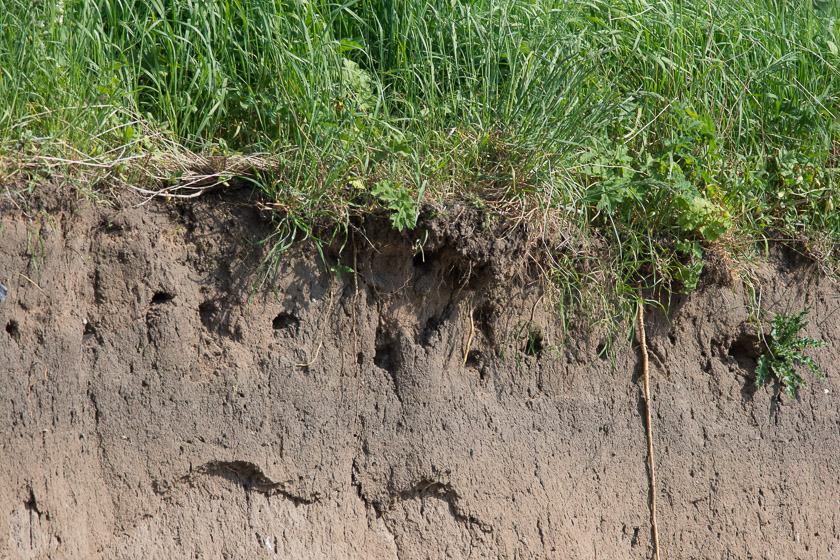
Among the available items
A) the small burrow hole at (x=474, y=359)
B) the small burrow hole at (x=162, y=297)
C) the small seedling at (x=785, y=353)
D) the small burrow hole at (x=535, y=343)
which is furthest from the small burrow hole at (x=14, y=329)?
the small seedling at (x=785, y=353)

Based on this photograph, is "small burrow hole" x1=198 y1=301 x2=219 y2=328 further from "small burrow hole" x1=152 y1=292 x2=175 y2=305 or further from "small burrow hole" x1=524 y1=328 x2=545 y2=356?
"small burrow hole" x1=524 y1=328 x2=545 y2=356

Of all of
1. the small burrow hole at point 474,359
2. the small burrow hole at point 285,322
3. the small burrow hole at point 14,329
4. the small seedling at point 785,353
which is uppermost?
the small seedling at point 785,353

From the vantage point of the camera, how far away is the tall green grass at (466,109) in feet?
8.69

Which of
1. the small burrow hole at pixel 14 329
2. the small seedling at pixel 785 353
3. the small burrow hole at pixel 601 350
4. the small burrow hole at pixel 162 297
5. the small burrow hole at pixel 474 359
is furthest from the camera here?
the small seedling at pixel 785 353

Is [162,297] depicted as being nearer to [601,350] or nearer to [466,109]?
[466,109]

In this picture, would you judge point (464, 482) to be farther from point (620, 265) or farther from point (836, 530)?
point (836, 530)

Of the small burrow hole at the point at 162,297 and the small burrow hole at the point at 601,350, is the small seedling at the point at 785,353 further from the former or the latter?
the small burrow hole at the point at 162,297

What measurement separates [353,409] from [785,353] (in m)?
1.94

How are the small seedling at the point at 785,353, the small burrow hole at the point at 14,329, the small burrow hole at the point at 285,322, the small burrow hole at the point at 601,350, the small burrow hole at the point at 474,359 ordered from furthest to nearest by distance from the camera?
the small seedling at the point at 785,353 → the small burrow hole at the point at 601,350 → the small burrow hole at the point at 474,359 → the small burrow hole at the point at 285,322 → the small burrow hole at the point at 14,329

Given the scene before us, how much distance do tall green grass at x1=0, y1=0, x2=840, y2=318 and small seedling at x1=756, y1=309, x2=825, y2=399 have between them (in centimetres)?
36

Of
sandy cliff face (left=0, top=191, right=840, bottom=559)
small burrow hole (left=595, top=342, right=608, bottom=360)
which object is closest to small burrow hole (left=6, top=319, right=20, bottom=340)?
sandy cliff face (left=0, top=191, right=840, bottom=559)

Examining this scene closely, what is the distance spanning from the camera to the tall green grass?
2.65 metres

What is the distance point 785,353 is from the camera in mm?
3414

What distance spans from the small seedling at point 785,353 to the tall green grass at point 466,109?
357mm
